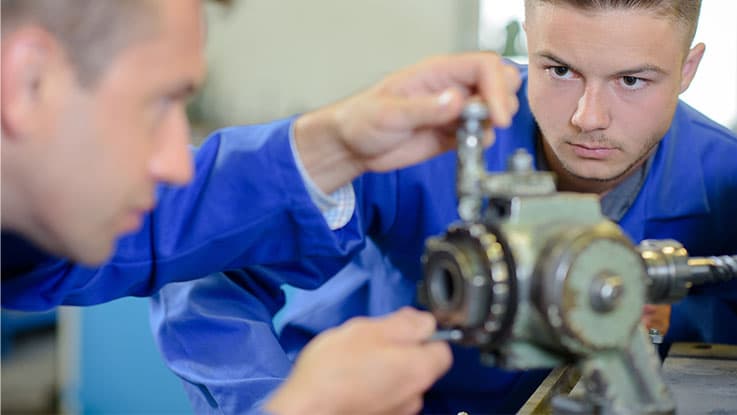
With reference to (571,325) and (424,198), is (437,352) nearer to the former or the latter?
(571,325)

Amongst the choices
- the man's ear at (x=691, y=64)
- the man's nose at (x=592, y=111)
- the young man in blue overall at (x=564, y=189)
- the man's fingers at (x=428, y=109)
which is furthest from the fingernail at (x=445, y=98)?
the man's ear at (x=691, y=64)

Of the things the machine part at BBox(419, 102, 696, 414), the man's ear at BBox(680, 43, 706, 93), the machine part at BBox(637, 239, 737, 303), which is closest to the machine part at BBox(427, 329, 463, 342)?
the machine part at BBox(419, 102, 696, 414)

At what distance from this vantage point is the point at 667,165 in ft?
4.02

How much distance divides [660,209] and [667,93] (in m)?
0.15

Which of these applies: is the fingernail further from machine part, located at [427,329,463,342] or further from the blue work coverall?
the blue work coverall

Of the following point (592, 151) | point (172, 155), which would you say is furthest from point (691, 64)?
point (172, 155)

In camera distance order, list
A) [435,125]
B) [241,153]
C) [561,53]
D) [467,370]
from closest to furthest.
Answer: [435,125]
[241,153]
[561,53]
[467,370]

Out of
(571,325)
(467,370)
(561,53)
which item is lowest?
(467,370)

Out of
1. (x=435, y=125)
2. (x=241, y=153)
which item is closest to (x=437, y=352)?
(x=435, y=125)

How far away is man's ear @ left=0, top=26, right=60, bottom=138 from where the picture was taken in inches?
25.2

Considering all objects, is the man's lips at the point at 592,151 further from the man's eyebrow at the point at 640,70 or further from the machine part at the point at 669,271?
the machine part at the point at 669,271

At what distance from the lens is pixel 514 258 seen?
664 millimetres

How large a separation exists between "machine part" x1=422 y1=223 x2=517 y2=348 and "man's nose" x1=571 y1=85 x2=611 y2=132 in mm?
450

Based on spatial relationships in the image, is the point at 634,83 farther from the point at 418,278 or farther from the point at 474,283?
the point at 474,283
